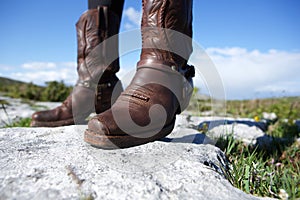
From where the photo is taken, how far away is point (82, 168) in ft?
2.76

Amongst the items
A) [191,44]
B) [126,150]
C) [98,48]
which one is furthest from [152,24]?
[98,48]

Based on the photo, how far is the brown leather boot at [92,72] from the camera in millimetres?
1911

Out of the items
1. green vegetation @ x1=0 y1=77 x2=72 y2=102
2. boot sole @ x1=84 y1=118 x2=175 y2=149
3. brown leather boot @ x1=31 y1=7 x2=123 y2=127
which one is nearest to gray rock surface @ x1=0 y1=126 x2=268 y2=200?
boot sole @ x1=84 y1=118 x2=175 y2=149

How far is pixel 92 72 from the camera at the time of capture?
6.40 ft

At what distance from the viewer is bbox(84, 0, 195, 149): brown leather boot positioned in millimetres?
1075

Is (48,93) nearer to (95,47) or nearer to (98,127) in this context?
(95,47)

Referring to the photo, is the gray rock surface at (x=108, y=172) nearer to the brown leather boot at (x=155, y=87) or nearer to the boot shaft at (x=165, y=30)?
the brown leather boot at (x=155, y=87)

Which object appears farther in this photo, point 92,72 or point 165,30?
point 92,72

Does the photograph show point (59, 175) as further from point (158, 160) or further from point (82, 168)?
point (158, 160)

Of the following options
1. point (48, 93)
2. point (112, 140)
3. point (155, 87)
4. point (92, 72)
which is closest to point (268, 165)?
point (155, 87)

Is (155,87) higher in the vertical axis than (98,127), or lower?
higher

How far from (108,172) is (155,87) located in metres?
0.53

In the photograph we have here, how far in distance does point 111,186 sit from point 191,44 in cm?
97

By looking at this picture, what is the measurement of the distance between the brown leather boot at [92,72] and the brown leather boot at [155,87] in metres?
0.73
